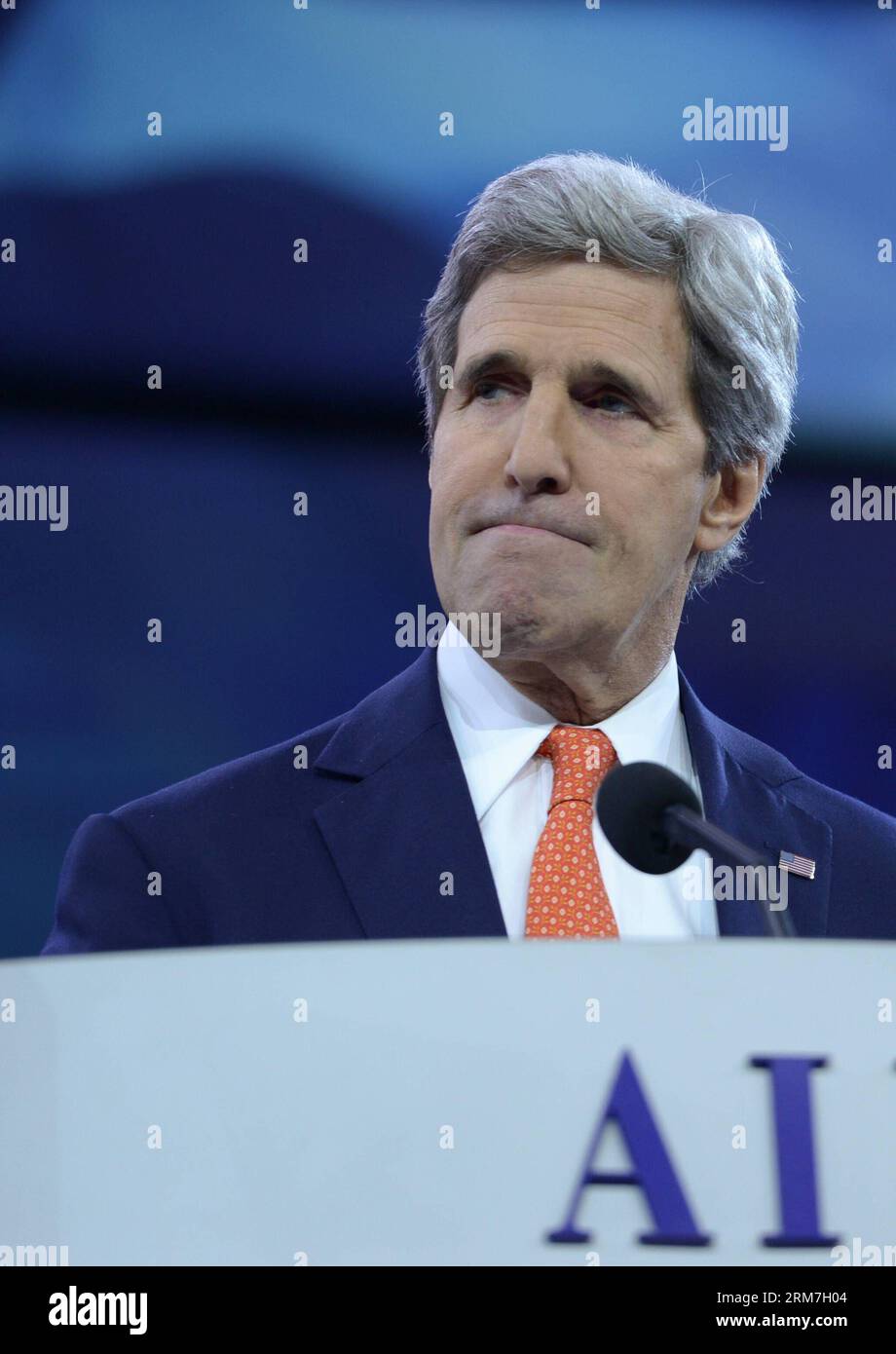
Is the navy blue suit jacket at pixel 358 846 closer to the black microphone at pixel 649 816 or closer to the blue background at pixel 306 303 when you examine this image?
the blue background at pixel 306 303

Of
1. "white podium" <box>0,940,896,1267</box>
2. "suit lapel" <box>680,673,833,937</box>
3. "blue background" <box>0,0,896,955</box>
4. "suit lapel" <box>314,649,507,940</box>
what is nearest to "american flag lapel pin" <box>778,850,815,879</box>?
"suit lapel" <box>680,673,833,937</box>

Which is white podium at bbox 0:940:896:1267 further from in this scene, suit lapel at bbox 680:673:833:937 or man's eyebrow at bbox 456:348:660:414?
man's eyebrow at bbox 456:348:660:414

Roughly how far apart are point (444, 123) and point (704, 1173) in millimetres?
1472

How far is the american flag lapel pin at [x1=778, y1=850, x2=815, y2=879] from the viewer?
197 cm

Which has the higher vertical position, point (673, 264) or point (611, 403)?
point (673, 264)

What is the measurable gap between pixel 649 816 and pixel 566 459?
657 millimetres

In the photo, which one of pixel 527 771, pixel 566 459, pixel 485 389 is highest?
pixel 485 389

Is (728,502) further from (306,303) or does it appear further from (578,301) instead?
(306,303)

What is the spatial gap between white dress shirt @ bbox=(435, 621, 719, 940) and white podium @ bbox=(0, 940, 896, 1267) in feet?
1.49

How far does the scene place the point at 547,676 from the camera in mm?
2029

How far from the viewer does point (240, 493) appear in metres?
2.22

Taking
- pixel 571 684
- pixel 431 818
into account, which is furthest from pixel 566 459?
pixel 431 818

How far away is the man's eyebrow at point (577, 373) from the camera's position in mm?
2014

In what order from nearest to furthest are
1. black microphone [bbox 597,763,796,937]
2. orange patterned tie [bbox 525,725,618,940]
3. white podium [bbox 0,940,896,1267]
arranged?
white podium [bbox 0,940,896,1267] < black microphone [bbox 597,763,796,937] < orange patterned tie [bbox 525,725,618,940]
